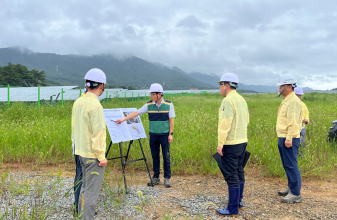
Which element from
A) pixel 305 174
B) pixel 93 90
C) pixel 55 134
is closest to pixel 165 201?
pixel 93 90

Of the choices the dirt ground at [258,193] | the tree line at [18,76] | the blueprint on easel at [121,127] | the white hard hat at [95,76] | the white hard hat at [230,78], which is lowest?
the dirt ground at [258,193]

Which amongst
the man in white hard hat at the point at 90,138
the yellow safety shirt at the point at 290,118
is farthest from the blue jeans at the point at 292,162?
the man in white hard hat at the point at 90,138

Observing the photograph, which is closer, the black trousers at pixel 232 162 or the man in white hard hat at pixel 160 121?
the black trousers at pixel 232 162

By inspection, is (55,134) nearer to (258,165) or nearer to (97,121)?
(97,121)

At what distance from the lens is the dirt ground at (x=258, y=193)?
355 cm

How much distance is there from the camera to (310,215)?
11.5 feet

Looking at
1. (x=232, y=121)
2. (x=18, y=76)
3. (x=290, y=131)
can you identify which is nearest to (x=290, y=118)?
(x=290, y=131)

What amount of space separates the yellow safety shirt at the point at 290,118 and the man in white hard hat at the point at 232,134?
3.05 feet

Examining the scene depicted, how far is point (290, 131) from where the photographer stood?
12.2 feet

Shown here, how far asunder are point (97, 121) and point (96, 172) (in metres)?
0.62

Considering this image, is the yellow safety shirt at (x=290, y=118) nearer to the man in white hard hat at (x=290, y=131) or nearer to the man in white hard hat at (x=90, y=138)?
the man in white hard hat at (x=290, y=131)

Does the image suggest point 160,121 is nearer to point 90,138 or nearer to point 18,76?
point 90,138

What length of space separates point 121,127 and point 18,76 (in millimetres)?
57423

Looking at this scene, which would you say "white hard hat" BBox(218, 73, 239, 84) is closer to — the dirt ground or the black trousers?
the black trousers
